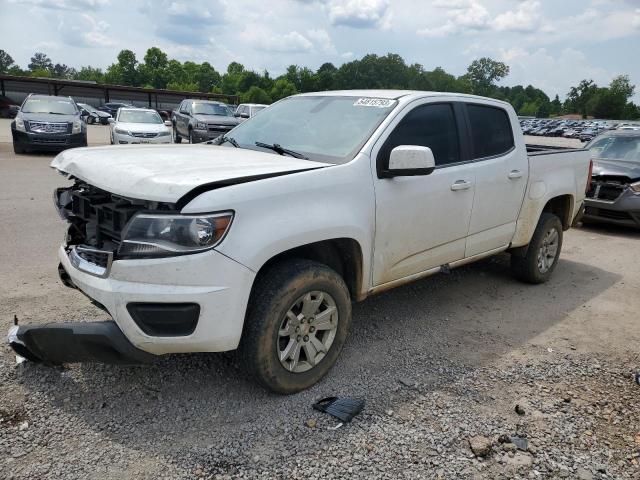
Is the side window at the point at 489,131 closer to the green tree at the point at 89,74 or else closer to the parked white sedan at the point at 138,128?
the parked white sedan at the point at 138,128

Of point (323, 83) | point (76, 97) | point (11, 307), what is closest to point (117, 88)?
point (76, 97)

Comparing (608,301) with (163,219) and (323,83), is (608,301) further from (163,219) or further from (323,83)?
(323,83)

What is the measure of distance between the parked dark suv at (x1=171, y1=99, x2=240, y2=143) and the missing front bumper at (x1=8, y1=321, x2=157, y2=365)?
1516 centimetres

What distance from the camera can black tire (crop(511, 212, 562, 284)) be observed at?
550 cm

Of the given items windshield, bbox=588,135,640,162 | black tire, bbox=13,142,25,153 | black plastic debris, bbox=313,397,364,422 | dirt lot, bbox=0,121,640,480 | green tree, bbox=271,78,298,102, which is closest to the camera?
dirt lot, bbox=0,121,640,480

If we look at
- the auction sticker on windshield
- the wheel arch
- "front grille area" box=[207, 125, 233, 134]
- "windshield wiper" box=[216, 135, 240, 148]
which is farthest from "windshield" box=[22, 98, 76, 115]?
the wheel arch

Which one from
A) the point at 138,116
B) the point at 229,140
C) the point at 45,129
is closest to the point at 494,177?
the point at 229,140

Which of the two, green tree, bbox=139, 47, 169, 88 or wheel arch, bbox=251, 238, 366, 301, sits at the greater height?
green tree, bbox=139, 47, 169, 88

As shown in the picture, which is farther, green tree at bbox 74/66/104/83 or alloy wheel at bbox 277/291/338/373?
green tree at bbox 74/66/104/83

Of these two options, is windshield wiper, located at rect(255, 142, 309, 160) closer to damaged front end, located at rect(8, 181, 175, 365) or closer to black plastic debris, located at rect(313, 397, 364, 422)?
damaged front end, located at rect(8, 181, 175, 365)

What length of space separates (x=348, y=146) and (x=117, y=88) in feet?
176

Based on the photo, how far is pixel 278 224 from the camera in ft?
9.77

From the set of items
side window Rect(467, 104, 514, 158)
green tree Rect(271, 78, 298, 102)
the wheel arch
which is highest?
green tree Rect(271, 78, 298, 102)

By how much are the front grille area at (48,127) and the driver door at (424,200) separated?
13.5m
